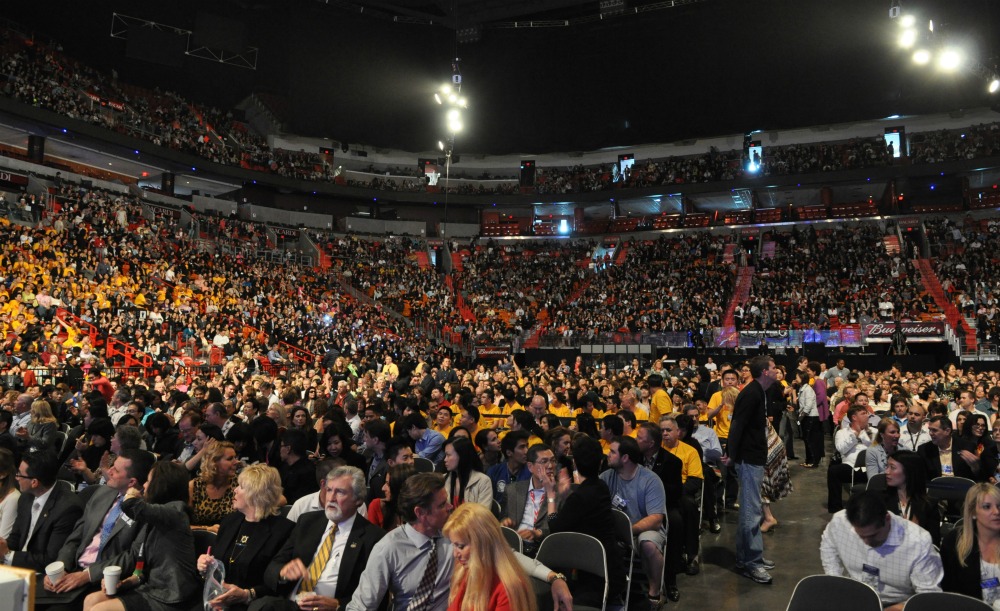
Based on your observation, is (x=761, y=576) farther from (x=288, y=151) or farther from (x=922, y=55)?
(x=288, y=151)

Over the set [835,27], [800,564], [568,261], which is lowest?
[800,564]

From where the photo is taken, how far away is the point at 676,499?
20.0 feet

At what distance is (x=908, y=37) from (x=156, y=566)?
18.6m

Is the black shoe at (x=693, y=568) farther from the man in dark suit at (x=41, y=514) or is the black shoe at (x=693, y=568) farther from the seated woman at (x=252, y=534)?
the man in dark suit at (x=41, y=514)

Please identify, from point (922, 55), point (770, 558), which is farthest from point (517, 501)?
point (922, 55)

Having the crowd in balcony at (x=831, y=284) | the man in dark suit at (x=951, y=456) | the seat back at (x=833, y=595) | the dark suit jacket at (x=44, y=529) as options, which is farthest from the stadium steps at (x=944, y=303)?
the dark suit jacket at (x=44, y=529)

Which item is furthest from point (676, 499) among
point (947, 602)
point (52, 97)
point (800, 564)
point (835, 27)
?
point (835, 27)

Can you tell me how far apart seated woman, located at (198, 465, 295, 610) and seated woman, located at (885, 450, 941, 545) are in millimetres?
4092

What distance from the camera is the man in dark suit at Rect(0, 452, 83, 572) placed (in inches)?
183

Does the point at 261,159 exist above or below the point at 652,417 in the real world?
above

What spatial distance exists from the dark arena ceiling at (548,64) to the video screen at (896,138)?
1.37 m

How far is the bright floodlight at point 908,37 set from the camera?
16078 mm

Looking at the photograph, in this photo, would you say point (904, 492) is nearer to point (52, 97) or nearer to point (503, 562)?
point (503, 562)

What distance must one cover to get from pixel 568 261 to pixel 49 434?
3145cm
